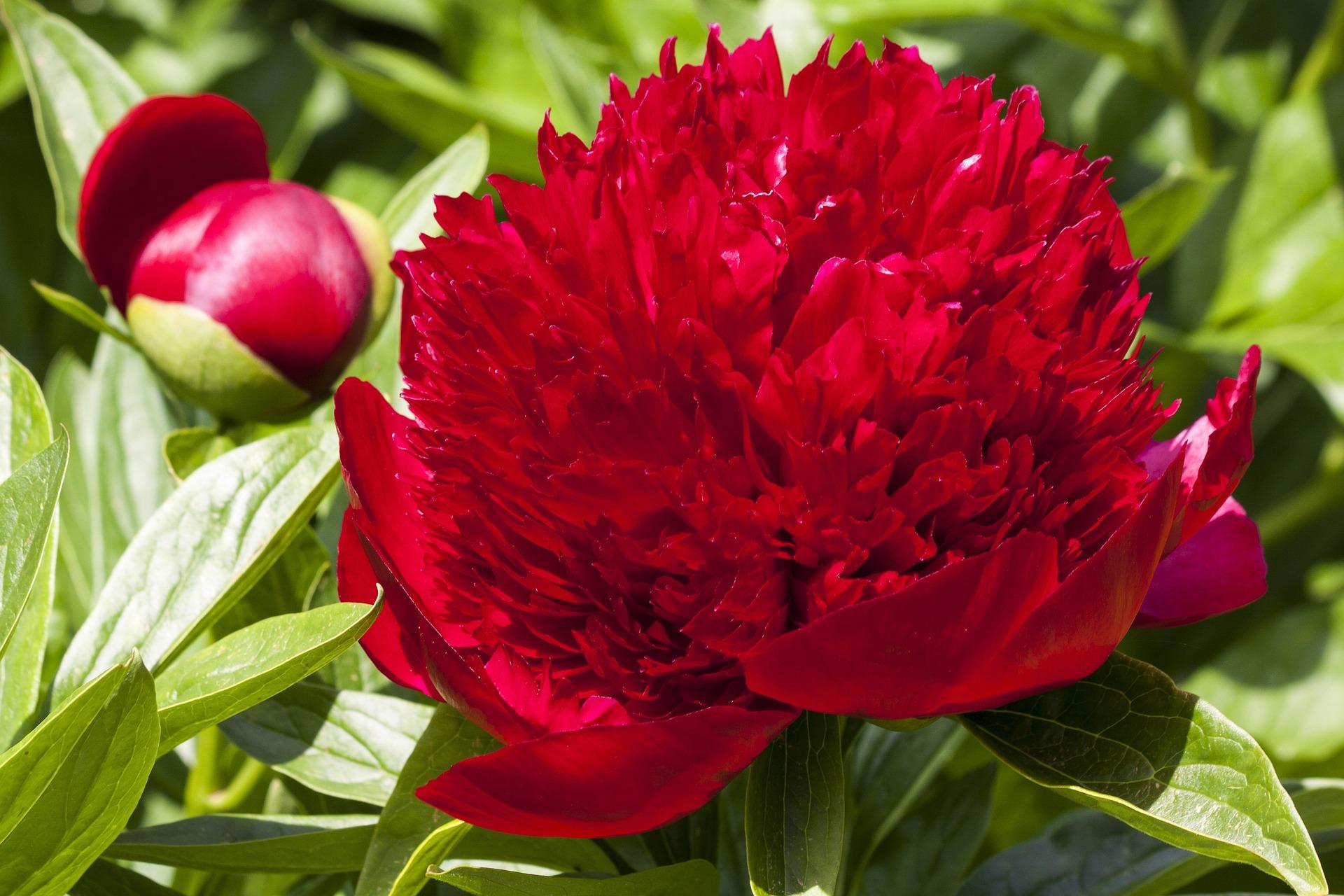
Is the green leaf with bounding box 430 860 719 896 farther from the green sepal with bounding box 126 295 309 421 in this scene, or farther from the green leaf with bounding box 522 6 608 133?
the green leaf with bounding box 522 6 608 133

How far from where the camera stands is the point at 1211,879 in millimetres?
819

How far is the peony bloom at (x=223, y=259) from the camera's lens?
25.2 inches

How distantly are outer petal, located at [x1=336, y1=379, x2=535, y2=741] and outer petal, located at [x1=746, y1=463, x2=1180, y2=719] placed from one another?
9 cm

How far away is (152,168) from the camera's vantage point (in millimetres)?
664

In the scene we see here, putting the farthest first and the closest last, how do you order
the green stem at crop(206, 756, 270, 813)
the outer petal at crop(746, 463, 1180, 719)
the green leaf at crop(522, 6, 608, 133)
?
the green leaf at crop(522, 6, 608, 133) < the green stem at crop(206, 756, 270, 813) < the outer petal at crop(746, 463, 1180, 719)

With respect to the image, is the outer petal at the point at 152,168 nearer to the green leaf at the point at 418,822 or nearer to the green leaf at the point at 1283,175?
the green leaf at the point at 418,822

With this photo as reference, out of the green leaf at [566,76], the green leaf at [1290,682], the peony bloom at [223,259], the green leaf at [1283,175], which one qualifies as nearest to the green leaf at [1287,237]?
the green leaf at [1283,175]

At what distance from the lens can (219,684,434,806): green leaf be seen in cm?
58

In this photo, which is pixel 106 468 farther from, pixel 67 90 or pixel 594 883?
pixel 594 883

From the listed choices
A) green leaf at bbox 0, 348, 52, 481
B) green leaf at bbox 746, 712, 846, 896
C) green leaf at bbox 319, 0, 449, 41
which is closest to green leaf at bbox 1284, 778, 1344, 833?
green leaf at bbox 746, 712, 846, 896

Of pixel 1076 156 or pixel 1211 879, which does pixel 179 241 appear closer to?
pixel 1076 156

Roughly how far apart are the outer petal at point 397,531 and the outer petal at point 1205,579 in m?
0.24

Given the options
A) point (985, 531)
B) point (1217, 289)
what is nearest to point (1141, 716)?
point (985, 531)

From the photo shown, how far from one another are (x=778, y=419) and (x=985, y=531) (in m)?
0.08
